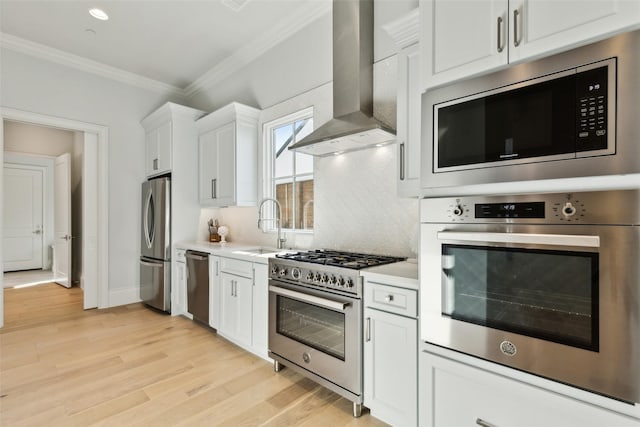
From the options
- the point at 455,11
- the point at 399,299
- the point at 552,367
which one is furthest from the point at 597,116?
the point at 399,299

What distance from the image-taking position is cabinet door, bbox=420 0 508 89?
4.41 feet

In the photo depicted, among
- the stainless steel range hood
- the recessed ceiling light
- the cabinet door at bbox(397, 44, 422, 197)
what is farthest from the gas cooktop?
the recessed ceiling light

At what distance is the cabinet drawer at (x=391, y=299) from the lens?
167 cm

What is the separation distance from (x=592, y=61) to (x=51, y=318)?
17.1 ft

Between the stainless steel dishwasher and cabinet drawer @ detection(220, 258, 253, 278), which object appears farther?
the stainless steel dishwasher

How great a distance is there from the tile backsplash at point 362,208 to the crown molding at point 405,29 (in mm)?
741

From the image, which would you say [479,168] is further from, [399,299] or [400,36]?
[400,36]

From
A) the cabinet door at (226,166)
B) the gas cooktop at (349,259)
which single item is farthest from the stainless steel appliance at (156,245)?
the gas cooktop at (349,259)

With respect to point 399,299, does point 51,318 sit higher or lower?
lower

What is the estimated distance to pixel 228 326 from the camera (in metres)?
3.01

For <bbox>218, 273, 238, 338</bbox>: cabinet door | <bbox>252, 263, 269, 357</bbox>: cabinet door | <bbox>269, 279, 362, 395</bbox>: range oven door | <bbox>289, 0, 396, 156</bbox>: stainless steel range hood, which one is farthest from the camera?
<bbox>218, 273, 238, 338</bbox>: cabinet door

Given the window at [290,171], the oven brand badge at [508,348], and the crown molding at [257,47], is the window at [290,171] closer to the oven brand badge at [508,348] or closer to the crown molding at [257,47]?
the crown molding at [257,47]

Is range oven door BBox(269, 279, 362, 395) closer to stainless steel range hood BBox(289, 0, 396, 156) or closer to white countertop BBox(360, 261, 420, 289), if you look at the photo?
white countertop BBox(360, 261, 420, 289)

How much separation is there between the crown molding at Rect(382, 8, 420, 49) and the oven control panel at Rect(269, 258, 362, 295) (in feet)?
4.63
